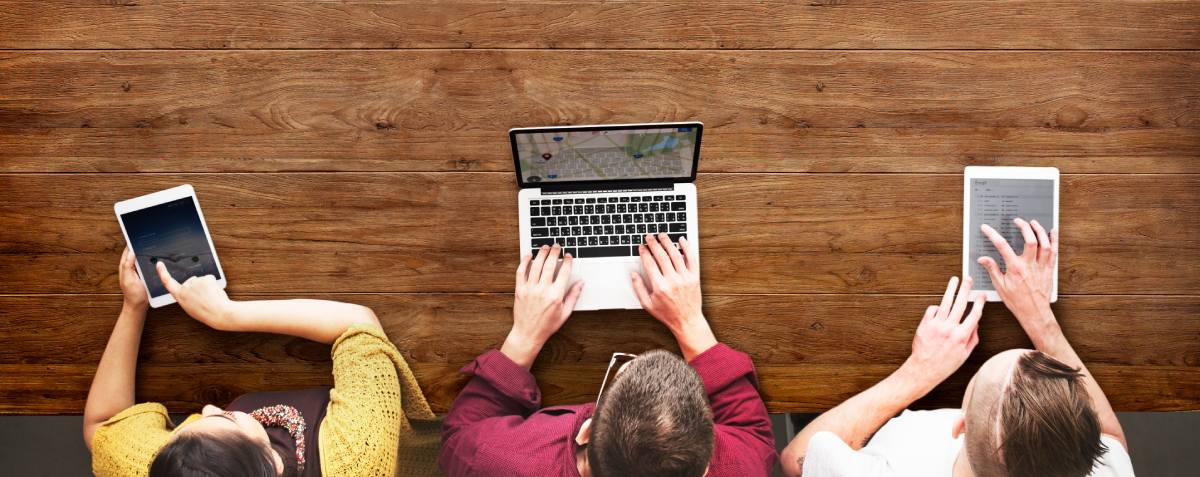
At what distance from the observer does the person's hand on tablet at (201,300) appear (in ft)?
5.08

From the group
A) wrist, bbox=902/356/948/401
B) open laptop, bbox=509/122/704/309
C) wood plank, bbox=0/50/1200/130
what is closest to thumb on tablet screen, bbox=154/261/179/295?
wood plank, bbox=0/50/1200/130

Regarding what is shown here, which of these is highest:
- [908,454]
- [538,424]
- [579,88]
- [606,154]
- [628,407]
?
[579,88]

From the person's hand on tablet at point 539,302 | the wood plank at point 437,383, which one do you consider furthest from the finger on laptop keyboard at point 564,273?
the wood plank at point 437,383

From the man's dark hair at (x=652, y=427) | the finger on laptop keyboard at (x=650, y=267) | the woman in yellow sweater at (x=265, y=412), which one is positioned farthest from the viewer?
the finger on laptop keyboard at (x=650, y=267)

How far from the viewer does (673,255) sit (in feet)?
5.08

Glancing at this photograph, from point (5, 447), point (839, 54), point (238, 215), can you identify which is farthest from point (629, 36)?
point (5, 447)

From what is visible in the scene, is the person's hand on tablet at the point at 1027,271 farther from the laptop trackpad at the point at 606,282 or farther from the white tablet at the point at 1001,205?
the laptop trackpad at the point at 606,282

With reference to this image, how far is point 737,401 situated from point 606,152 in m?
0.61

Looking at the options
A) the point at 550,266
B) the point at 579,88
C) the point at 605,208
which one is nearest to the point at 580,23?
the point at 579,88

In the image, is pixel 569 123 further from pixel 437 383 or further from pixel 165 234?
pixel 165 234

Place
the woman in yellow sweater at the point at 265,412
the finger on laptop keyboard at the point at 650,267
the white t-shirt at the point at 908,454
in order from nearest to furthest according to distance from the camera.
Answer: the woman in yellow sweater at the point at 265,412, the white t-shirt at the point at 908,454, the finger on laptop keyboard at the point at 650,267

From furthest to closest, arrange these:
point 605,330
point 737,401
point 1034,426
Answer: point 605,330, point 737,401, point 1034,426

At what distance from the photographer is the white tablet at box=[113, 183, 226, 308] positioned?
5.14 feet

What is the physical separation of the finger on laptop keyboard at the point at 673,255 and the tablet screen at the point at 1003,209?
0.67 meters
